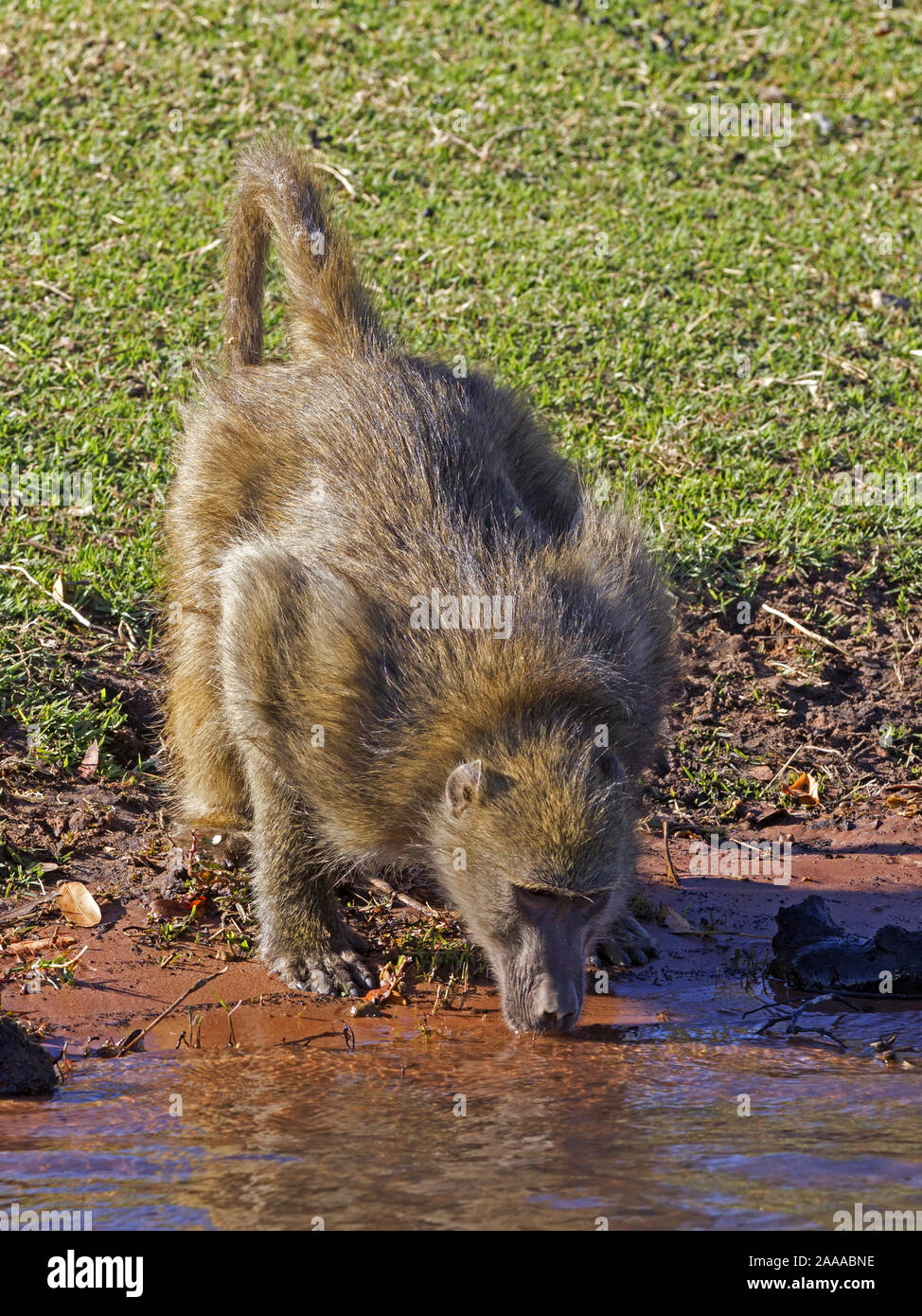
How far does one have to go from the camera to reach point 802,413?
Result: 7750 millimetres

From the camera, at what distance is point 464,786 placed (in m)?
4.23

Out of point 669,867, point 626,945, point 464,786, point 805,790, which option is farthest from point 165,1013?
point 805,790

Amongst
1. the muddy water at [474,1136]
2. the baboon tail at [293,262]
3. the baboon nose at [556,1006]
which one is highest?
the baboon tail at [293,262]

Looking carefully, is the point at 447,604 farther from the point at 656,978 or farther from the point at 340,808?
the point at 656,978

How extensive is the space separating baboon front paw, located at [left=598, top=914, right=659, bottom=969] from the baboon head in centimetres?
71

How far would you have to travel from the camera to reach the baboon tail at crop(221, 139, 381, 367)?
565cm

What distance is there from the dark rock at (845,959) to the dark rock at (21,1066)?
2236 mm

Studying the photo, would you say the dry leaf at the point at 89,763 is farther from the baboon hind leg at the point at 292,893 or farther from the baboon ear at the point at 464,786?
the baboon ear at the point at 464,786

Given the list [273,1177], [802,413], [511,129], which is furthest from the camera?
[511,129]

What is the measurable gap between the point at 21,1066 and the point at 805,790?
326cm

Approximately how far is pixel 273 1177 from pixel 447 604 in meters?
1.77

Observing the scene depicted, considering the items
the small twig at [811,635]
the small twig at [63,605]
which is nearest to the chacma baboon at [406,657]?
the small twig at [63,605]

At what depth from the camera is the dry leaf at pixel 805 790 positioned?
592 centimetres

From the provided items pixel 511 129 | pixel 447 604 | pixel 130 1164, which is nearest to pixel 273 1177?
pixel 130 1164
